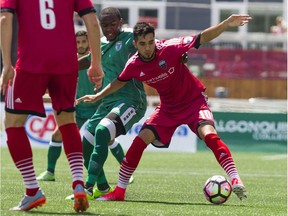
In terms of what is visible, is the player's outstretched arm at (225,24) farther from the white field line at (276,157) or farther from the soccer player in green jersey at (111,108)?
the white field line at (276,157)

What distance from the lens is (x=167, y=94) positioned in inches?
398

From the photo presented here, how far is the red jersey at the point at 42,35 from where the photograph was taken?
7969 millimetres

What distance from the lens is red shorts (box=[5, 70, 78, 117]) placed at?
8031 mm

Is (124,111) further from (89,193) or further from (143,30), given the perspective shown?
(143,30)

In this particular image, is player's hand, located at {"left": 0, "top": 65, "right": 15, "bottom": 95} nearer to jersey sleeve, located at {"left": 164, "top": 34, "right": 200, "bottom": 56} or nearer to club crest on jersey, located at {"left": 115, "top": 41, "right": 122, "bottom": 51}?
jersey sleeve, located at {"left": 164, "top": 34, "right": 200, "bottom": 56}

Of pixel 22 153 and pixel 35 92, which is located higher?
pixel 35 92

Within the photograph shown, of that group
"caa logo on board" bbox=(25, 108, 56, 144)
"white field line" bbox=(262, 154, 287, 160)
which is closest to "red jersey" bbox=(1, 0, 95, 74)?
"white field line" bbox=(262, 154, 287, 160)

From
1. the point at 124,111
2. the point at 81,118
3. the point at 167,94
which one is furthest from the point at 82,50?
the point at 167,94

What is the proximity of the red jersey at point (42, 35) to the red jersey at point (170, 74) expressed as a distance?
188 centimetres

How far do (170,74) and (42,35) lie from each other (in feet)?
7.29

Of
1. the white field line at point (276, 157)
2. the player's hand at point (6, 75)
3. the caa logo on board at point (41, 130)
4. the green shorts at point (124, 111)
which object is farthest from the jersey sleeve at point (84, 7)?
the caa logo on board at point (41, 130)

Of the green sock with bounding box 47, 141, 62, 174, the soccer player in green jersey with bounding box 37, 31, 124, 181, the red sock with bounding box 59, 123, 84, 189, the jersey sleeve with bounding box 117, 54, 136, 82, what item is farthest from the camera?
the green sock with bounding box 47, 141, 62, 174

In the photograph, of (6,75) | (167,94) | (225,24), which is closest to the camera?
(6,75)

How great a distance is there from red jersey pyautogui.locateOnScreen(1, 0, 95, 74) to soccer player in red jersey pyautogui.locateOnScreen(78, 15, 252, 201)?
64.7 inches
